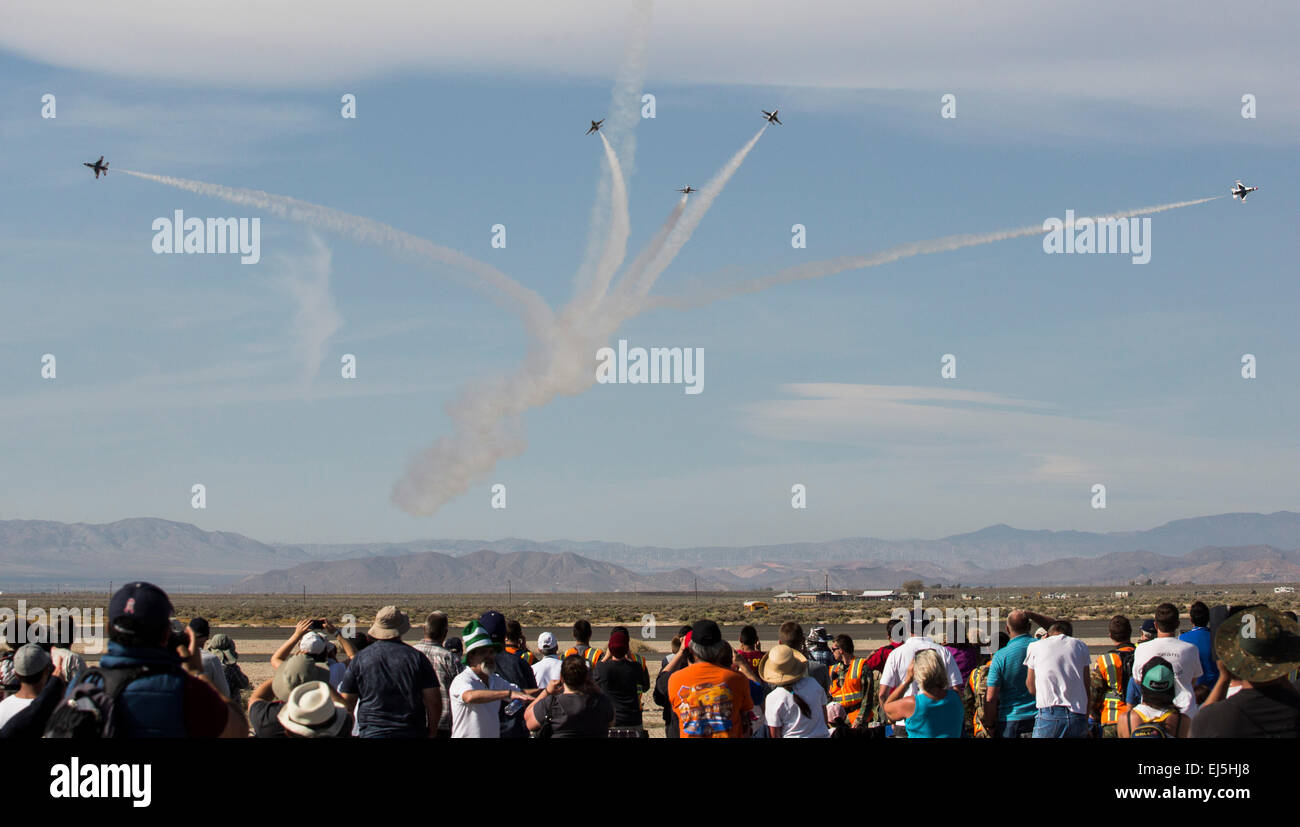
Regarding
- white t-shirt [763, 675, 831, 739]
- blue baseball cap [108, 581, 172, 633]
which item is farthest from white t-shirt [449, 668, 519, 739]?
blue baseball cap [108, 581, 172, 633]

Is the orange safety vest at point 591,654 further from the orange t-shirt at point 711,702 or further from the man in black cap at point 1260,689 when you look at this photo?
the man in black cap at point 1260,689

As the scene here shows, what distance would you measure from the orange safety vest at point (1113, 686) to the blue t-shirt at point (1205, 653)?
55 cm

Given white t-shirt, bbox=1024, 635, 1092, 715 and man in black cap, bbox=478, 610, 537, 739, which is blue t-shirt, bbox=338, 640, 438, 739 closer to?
man in black cap, bbox=478, 610, 537, 739

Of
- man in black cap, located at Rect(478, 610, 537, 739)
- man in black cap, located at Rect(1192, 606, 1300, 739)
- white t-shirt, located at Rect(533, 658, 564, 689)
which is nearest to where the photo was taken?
man in black cap, located at Rect(1192, 606, 1300, 739)

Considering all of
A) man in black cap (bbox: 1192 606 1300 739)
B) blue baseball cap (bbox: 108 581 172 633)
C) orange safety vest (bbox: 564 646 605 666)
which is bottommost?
orange safety vest (bbox: 564 646 605 666)

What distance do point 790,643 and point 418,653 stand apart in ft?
10.4

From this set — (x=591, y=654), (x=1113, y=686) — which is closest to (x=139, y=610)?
(x=591, y=654)

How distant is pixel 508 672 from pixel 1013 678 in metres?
4.46

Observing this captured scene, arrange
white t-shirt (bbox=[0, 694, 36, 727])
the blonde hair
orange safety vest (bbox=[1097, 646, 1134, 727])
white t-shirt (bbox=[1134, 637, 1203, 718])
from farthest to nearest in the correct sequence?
orange safety vest (bbox=[1097, 646, 1134, 727]), white t-shirt (bbox=[1134, 637, 1203, 718]), the blonde hair, white t-shirt (bbox=[0, 694, 36, 727])

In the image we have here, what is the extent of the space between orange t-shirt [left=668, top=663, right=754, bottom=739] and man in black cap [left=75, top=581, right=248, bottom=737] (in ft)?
12.5

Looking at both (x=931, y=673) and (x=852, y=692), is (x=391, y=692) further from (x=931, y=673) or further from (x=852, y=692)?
(x=852, y=692)

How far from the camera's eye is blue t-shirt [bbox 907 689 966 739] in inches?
353
